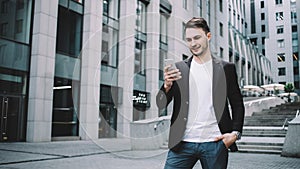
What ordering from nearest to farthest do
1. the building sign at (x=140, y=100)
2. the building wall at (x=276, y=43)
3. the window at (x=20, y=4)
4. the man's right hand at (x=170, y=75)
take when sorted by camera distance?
1. the man's right hand at (x=170, y=75)
2. the building sign at (x=140, y=100)
3. the window at (x=20, y=4)
4. the building wall at (x=276, y=43)

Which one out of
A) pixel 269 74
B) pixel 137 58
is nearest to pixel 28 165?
pixel 137 58

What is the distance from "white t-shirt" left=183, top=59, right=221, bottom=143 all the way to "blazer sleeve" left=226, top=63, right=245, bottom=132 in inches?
5.7

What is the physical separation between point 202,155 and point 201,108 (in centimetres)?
37

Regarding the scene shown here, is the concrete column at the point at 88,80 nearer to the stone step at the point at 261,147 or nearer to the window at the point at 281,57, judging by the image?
the stone step at the point at 261,147

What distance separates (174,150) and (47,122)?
49.5 ft

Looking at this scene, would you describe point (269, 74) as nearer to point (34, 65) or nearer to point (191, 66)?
point (34, 65)

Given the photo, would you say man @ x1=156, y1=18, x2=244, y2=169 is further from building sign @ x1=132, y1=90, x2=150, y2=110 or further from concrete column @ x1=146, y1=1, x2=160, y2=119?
building sign @ x1=132, y1=90, x2=150, y2=110

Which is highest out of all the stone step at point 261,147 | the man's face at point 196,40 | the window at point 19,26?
the window at point 19,26

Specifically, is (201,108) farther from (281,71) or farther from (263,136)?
(281,71)

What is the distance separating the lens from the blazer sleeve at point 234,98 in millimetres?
2473

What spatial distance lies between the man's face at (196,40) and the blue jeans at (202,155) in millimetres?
709

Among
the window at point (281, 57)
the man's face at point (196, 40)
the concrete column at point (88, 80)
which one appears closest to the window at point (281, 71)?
the window at point (281, 57)

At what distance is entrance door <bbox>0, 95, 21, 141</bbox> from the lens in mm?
15394

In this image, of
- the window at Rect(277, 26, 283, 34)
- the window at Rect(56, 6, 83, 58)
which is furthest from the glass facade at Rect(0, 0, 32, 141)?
the window at Rect(277, 26, 283, 34)
